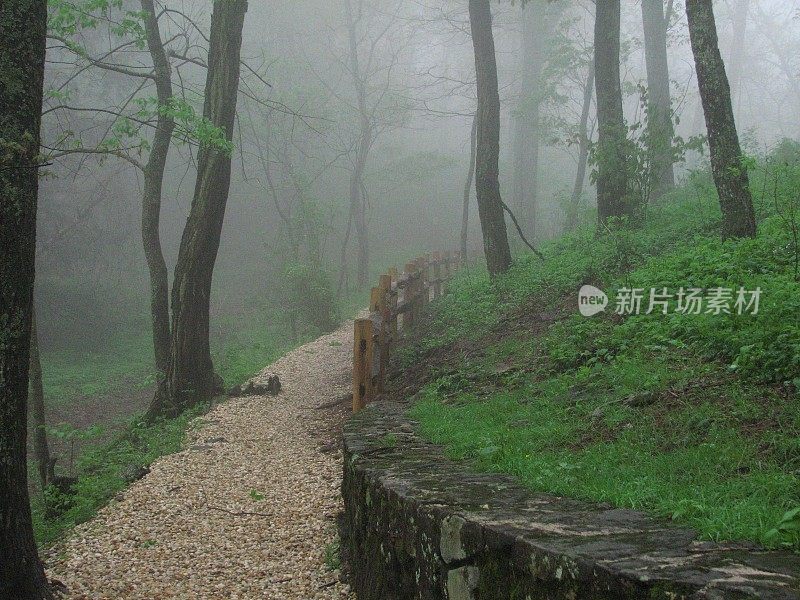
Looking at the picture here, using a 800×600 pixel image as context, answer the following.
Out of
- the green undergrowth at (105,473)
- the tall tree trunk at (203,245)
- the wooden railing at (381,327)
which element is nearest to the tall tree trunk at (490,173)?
the wooden railing at (381,327)

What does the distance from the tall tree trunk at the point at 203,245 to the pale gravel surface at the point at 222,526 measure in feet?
4.43

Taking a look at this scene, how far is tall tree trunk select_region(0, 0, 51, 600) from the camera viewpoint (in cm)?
438

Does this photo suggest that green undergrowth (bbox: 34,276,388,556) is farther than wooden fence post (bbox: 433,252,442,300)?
No

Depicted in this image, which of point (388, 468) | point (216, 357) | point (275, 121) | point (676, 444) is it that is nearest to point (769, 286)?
point (676, 444)

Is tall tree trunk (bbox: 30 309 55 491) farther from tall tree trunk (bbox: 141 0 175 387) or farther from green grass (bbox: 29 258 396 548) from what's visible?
tall tree trunk (bbox: 141 0 175 387)

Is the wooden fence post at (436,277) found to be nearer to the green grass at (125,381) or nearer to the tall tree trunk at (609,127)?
the green grass at (125,381)

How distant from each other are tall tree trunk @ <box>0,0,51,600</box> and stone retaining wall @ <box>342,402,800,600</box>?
206cm

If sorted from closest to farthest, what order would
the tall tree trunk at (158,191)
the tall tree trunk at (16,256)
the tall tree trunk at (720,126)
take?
the tall tree trunk at (16,256) → the tall tree trunk at (720,126) → the tall tree trunk at (158,191)

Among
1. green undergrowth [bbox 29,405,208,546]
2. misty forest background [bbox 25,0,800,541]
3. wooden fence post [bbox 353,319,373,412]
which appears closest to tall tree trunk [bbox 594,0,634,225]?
misty forest background [bbox 25,0,800,541]

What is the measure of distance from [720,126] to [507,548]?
607cm

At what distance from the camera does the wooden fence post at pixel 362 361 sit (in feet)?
26.1

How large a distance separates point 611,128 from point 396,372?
485 cm

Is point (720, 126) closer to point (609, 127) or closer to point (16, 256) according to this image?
point (609, 127)

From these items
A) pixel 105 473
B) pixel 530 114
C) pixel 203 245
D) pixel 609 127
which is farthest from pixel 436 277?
pixel 105 473
